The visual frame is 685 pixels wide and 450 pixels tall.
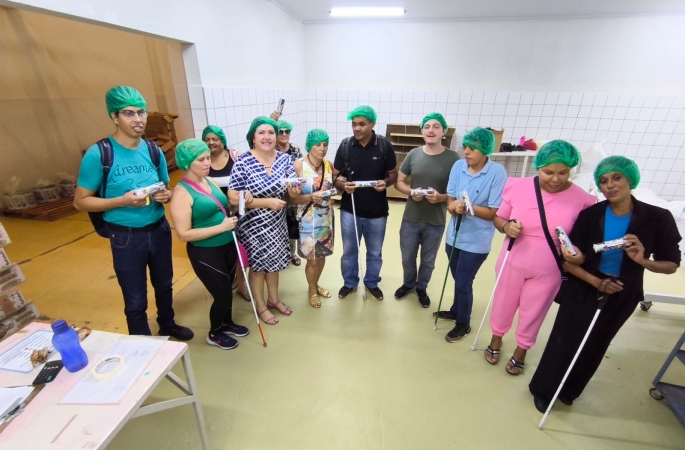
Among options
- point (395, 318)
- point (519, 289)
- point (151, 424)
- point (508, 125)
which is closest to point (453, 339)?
point (395, 318)

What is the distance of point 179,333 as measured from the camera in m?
2.46

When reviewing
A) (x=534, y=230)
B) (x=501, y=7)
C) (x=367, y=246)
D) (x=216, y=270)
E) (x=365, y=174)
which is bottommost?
(x=367, y=246)

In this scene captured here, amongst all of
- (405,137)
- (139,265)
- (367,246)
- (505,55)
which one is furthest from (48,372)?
(505,55)

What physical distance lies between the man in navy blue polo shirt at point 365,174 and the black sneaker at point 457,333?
896mm

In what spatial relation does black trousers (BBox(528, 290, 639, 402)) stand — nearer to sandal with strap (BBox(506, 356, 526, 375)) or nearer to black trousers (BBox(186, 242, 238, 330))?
sandal with strap (BBox(506, 356, 526, 375))

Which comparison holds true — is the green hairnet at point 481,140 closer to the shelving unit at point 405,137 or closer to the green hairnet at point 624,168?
the green hairnet at point 624,168

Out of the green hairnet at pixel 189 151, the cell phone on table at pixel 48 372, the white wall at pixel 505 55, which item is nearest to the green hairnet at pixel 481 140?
the green hairnet at pixel 189 151

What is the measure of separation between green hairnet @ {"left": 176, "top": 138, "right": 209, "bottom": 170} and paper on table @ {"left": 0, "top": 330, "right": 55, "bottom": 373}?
1068mm

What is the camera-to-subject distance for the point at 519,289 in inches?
78.8

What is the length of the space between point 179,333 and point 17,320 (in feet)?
3.06

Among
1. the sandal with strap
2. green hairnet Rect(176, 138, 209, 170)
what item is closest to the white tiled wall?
green hairnet Rect(176, 138, 209, 170)

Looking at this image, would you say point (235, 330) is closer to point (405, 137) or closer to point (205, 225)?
point (205, 225)

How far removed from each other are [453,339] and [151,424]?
6.86ft

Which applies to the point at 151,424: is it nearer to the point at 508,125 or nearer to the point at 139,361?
the point at 139,361
